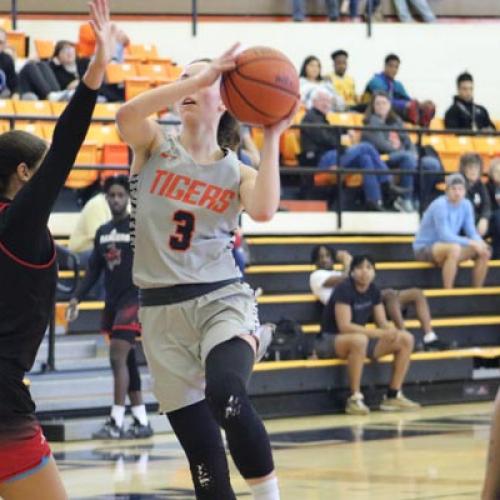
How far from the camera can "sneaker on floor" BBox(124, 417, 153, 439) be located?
10.1 m

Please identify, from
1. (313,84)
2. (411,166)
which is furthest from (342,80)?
(411,166)

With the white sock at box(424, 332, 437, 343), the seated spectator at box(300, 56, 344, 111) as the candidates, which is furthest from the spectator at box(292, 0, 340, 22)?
the white sock at box(424, 332, 437, 343)

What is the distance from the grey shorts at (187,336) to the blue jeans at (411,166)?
34.1 feet

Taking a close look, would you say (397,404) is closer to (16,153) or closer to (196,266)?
(196,266)

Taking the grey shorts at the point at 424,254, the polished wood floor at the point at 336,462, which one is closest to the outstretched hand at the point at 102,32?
the polished wood floor at the point at 336,462

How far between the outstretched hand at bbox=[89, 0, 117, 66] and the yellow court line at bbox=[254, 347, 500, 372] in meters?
7.46

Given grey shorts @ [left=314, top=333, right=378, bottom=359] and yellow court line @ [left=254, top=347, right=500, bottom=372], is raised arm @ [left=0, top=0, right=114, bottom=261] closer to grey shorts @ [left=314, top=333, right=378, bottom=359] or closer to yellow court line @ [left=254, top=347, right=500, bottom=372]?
yellow court line @ [left=254, top=347, right=500, bottom=372]

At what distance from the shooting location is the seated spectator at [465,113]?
17.1m

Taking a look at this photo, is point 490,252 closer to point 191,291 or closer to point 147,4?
point 147,4

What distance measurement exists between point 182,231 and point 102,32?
124 cm

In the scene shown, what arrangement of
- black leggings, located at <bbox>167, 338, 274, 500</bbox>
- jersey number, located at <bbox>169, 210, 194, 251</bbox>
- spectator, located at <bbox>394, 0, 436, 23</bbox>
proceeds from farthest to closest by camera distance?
spectator, located at <bbox>394, 0, 436, 23</bbox> < jersey number, located at <bbox>169, 210, 194, 251</bbox> < black leggings, located at <bbox>167, 338, 274, 500</bbox>

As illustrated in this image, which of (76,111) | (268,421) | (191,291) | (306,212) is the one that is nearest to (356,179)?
(306,212)

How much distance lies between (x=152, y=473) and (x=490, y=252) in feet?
23.2

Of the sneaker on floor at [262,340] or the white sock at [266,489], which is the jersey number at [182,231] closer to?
the sneaker on floor at [262,340]
